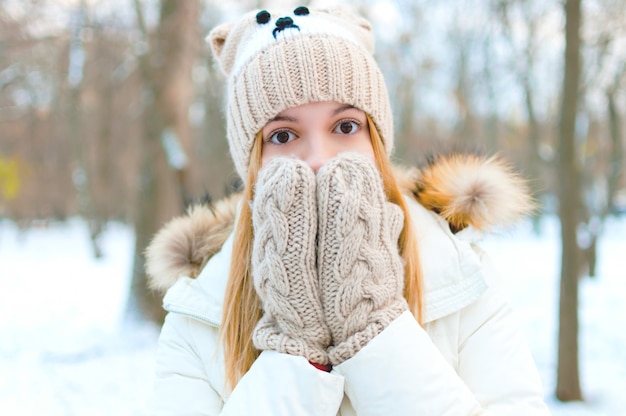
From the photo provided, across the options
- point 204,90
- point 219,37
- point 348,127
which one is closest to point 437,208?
point 348,127

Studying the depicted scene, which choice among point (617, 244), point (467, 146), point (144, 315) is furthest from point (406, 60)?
point (467, 146)

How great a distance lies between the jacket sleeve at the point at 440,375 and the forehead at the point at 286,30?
866 mm

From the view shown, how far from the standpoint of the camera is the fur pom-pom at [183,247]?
175 centimetres

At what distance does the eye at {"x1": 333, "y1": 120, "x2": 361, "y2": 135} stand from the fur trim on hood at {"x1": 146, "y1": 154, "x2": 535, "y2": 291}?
1.12 ft

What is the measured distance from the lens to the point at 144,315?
249 inches

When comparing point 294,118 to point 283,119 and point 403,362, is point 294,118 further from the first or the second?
point 403,362

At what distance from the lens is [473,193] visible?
1.61 meters

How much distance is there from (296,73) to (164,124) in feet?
16.2

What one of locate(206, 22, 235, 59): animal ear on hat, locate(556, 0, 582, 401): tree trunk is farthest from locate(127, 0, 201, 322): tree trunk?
locate(206, 22, 235, 59): animal ear on hat

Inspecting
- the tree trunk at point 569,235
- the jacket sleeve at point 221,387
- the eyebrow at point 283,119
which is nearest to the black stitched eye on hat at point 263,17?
Result: the eyebrow at point 283,119

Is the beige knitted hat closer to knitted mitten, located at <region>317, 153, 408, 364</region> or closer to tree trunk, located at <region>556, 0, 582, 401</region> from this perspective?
knitted mitten, located at <region>317, 153, 408, 364</region>

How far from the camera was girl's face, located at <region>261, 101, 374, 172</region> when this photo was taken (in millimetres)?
1412

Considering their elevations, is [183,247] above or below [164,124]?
below

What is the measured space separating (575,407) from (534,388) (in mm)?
3884
